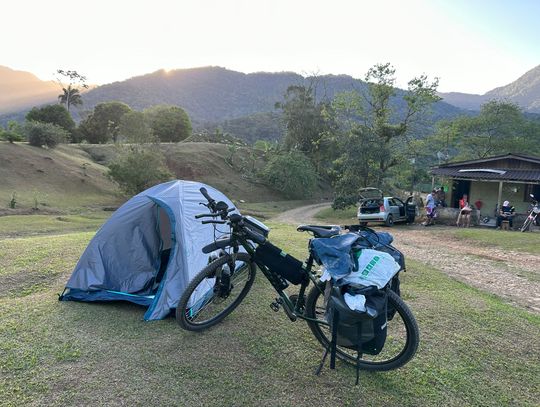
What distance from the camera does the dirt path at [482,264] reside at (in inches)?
294

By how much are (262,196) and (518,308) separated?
1192 inches

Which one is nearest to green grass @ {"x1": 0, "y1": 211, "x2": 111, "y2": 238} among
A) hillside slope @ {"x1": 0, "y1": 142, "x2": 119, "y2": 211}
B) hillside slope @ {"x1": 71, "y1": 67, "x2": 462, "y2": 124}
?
hillside slope @ {"x1": 0, "y1": 142, "x2": 119, "y2": 211}

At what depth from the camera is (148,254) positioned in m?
5.72

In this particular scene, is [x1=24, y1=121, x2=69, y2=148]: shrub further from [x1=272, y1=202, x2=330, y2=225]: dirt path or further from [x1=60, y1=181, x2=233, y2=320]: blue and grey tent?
[x1=60, y1=181, x2=233, y2=320]: blue and grey tent

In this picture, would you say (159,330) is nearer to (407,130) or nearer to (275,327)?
(275,327)

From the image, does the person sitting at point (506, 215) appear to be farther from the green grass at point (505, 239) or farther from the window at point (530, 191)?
the window at point (530, 191)

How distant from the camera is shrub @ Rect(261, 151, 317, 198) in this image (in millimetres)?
35406

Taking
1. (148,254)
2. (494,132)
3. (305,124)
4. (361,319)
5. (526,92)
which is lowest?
(148,254)

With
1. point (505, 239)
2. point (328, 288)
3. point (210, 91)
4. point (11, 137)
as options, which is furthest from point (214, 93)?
point (328, 288)

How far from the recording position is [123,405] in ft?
9.71

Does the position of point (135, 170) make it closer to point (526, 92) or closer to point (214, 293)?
point (214, 293)

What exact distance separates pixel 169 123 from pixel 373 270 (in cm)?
5046

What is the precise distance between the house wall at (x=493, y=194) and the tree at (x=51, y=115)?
40.3 metres

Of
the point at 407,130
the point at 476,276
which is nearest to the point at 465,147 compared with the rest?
the point at 407,130
